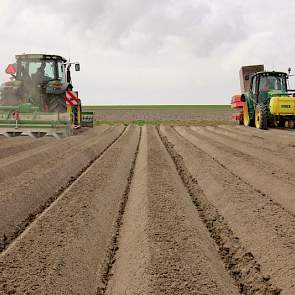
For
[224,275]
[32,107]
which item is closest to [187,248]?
[224,275]

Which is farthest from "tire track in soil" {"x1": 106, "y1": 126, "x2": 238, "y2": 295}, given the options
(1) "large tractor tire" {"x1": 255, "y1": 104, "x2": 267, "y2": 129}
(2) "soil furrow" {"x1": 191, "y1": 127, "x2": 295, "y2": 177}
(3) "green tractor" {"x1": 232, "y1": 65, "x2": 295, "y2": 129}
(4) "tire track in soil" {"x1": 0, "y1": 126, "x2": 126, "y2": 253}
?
(1) "large tractor tire" {"x1": 255, "y1": 104, "x2": 267, "y2": 129}

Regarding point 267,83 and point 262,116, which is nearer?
point 262,116

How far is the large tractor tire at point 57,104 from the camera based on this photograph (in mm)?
13484

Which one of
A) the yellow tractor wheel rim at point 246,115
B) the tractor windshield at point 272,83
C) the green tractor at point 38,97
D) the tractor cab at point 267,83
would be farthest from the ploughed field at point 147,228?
the yellow tractor wheel rim at point 246,115

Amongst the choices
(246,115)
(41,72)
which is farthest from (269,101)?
(41,72)

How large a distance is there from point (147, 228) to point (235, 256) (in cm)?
78

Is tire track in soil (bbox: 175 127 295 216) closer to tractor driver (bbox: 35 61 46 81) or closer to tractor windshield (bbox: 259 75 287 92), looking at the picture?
tractor driver (bbox: 35 61 46 81)

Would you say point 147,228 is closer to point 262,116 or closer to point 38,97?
point 38,97

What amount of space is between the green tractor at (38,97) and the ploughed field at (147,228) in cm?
569

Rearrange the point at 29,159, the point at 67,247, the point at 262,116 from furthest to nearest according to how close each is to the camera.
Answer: the point at 262,116, the point at 29,159, the point at 67,247

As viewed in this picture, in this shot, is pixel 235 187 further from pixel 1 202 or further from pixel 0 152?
pixel 0 152

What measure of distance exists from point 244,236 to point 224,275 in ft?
2.68

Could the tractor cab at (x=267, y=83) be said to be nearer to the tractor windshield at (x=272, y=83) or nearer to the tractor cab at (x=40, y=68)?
the tractor windshield at (x=272, y=83)

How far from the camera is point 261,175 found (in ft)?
20.0
